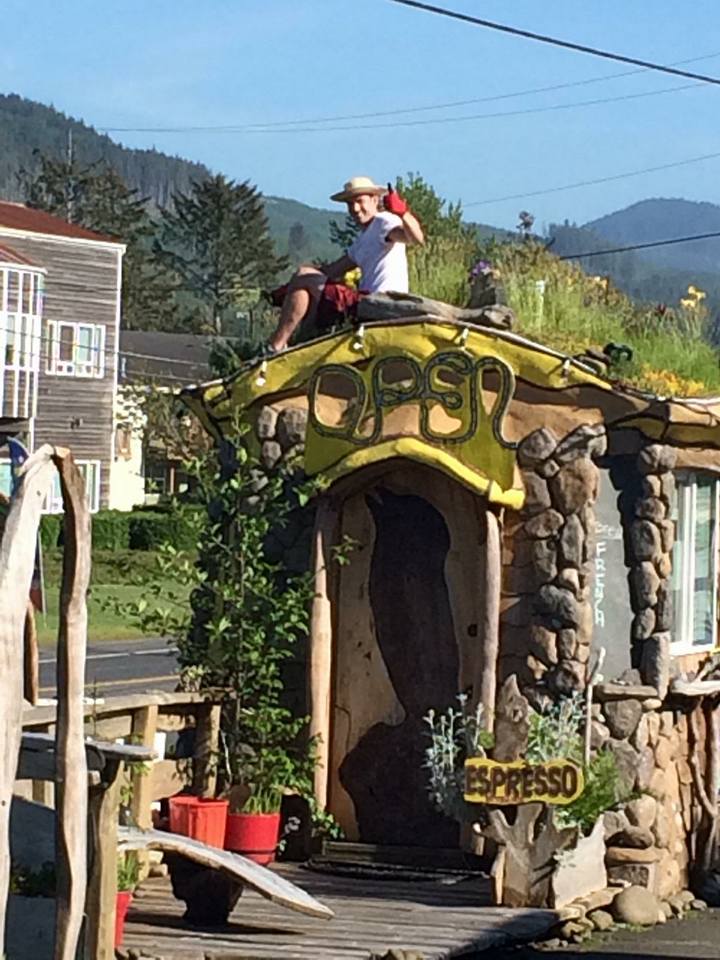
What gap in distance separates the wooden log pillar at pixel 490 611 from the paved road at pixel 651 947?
1563 mm

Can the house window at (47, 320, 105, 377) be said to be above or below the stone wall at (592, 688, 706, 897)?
above

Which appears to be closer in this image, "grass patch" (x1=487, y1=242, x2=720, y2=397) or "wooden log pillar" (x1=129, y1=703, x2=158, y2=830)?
"wooden log pillar" (x1=129, y1=703, x2=158, y2=830)

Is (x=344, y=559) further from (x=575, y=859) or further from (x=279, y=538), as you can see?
(x=575, y=859)

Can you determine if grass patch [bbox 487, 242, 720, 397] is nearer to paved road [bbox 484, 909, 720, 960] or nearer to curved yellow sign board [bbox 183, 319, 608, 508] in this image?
curved yellow sign board [bbox 183, 319, 608, 508]

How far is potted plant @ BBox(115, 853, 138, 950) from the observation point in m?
9.48

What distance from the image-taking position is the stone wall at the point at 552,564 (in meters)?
11.9

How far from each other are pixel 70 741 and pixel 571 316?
708 centimetres

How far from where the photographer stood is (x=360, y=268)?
1307 centimetres

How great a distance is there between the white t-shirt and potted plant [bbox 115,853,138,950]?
4.14 meters

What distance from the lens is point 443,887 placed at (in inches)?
468

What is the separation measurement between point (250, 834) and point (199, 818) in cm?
48

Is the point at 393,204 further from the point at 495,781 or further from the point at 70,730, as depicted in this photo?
the point at 70,730

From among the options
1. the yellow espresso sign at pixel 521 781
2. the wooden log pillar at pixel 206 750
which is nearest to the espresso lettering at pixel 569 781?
the yellow espresso sign at pixel 521 781

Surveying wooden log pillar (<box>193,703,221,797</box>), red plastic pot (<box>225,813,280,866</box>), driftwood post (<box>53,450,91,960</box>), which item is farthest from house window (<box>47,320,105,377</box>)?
driftwood post (<box>53,450,91,960</box>)
